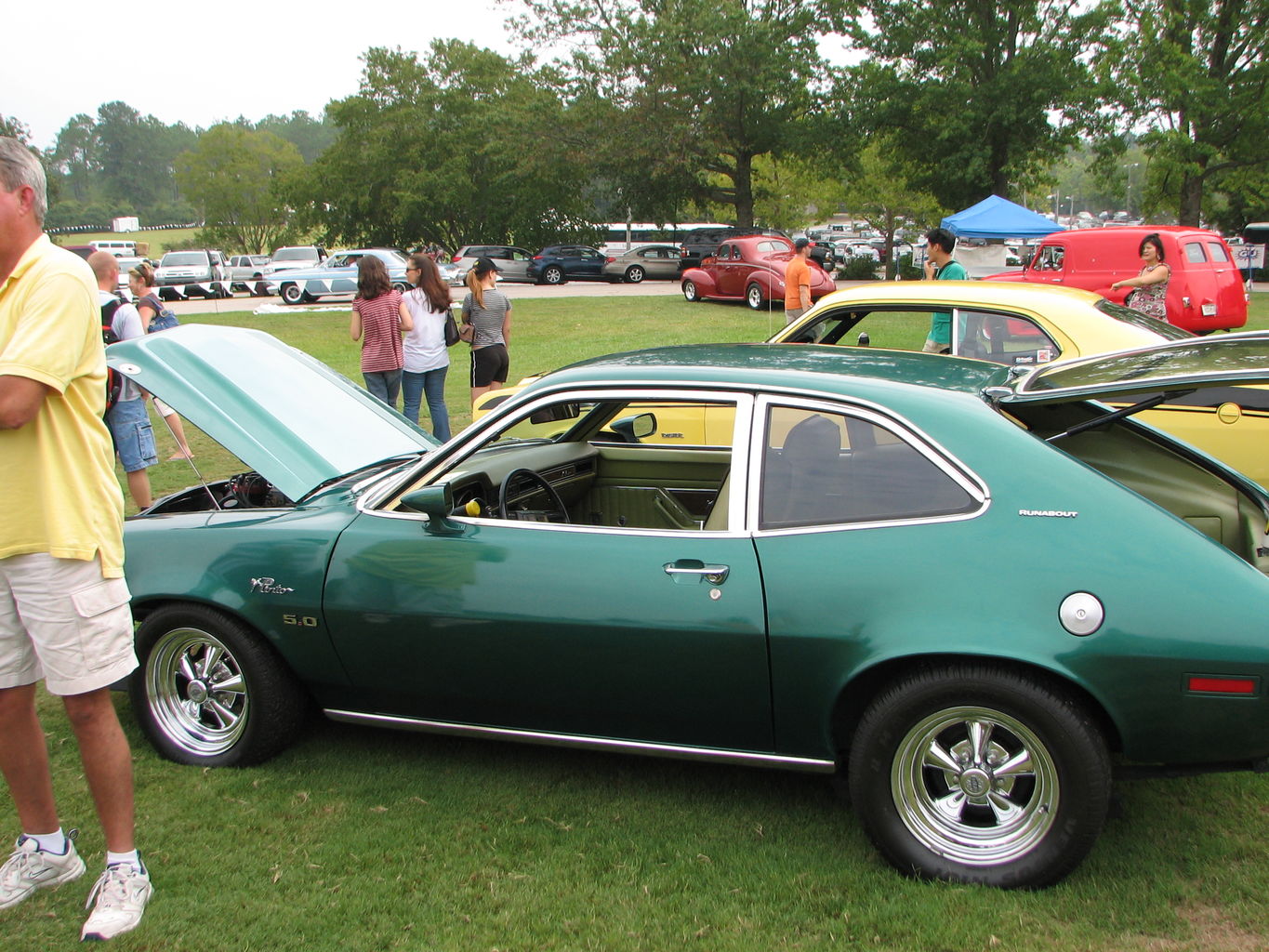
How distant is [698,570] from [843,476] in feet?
1.68

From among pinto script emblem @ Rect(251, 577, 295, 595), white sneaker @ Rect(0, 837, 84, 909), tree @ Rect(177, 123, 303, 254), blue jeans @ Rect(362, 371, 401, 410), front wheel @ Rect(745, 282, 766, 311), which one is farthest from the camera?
tree @ Rect(177, 123, 303, 254)

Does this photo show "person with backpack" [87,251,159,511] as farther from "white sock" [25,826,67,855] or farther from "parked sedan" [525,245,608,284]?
"parked sedan" [525,245,608,284]

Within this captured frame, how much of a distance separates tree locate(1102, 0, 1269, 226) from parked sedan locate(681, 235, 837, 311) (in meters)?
13.2

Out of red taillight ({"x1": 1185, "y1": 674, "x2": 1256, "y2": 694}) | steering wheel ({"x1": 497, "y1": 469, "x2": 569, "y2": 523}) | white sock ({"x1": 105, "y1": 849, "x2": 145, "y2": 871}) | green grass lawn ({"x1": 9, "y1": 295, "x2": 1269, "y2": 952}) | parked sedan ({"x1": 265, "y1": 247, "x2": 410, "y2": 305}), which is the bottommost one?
green grass lawn ({"x1": 9, "y1": 295, "x2": 1269, "y2": 952})

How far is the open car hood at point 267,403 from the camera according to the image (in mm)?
3932

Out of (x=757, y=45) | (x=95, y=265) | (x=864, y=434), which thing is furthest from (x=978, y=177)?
(x=864, y=434)

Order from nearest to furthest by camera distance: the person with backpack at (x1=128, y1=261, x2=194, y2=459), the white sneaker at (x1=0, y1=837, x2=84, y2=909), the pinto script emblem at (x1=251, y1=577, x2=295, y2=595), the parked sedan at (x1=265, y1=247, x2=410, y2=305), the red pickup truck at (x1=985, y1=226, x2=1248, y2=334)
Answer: the white sneaker at (x1=0, y1=837, x2=84, y2=909) < the pinto script emblem at (x1=251, y1=577, x2=295, y2=595) < the person with backpack at (x1=128, y1=261, x2=194, y2=459) < the red pickup truck at (x1=985, y1=226, x2=1248, y2=334) < the parked sedan at (x1=265, y1=247, x2=410, y2=305)

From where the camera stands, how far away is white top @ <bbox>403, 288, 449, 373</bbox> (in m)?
8.35

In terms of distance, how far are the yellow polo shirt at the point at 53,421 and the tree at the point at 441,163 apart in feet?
146

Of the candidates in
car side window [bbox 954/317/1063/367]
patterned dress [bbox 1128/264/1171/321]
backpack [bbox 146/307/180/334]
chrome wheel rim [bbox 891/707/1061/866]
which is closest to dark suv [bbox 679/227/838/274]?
patterned dress [bbox 1128/264/1171/321]

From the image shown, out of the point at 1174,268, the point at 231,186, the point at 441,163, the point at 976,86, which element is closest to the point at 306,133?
the point at 231,186

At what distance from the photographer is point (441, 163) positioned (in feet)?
162

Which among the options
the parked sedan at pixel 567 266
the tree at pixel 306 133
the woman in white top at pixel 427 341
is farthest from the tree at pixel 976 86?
the tree at pixel 306 133

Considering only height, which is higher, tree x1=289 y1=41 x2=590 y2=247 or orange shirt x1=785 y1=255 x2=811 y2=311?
tree x1=289 y1=41 x2=590 y2=247
